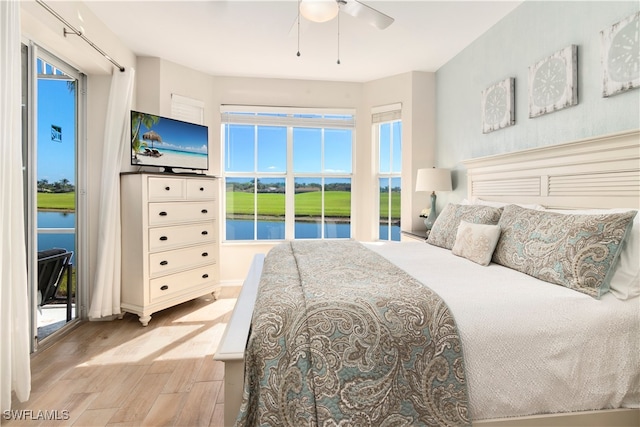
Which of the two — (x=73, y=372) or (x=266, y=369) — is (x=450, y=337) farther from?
(x=73, y=372)

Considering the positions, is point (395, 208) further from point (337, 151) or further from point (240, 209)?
point (240, 209)

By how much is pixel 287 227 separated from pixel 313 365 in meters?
3.49

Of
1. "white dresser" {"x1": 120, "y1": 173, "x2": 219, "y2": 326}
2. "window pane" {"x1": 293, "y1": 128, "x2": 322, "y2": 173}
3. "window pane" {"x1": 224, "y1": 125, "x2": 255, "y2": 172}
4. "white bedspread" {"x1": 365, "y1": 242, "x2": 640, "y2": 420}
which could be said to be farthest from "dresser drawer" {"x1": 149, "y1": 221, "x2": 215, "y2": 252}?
"white bedspread" {"x1": 365, "y1": 242, "x2": 640, "y2": 420}

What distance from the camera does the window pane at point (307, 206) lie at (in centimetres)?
459

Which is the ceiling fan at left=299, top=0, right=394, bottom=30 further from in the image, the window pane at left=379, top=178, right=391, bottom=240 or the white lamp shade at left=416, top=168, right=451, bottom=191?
the window pane at left=379, top=178, right=391, bottom=240

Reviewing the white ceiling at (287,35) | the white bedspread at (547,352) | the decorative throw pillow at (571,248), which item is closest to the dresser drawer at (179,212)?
the white ceiling at (287,35)

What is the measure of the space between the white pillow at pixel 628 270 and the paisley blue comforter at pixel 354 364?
80 centimetres

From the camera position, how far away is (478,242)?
2070 mm

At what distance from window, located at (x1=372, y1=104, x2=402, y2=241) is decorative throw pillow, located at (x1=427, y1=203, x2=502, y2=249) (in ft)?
5.03

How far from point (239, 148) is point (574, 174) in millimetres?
3585

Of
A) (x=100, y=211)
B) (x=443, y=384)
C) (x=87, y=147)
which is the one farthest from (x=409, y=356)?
(x=87, y=147)

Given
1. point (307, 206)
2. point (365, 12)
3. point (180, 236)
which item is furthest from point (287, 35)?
point (307, 206)

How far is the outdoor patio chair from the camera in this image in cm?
263

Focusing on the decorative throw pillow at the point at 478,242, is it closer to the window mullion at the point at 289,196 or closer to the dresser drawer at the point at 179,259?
the dresser drawer at the point at 179,259
